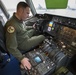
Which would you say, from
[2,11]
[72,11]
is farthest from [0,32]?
[2,11]

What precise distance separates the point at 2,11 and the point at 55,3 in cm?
216

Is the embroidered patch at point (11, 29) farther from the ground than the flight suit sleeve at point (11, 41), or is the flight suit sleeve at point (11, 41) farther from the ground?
the embroidered patch at point (11, 29)

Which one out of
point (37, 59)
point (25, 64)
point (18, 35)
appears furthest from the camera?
point (18, 35)

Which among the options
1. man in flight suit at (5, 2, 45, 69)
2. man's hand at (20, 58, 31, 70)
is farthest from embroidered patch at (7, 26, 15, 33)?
man's hand at (20, 58, 31, 70)

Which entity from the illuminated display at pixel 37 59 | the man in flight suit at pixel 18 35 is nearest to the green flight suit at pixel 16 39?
the man in flight suit at pixel 18 35

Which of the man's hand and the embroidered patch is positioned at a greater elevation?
the embroidered patch

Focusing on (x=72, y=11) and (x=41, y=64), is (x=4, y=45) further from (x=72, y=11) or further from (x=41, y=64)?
(x=72, y=11)

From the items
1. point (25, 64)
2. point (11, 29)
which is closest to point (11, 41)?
point (11, 29)

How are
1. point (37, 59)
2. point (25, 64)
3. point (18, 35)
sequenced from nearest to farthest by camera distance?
point (25, 64) < point (37, 59) < point (18, 35)

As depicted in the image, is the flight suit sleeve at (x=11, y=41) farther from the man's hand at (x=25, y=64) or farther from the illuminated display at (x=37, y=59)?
the illuminated display at (x=37, y=59)

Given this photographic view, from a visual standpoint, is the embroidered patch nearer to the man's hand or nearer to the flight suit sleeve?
the flight suit sleeve

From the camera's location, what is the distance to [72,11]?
1.91 metres

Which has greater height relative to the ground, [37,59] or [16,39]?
[16,39]

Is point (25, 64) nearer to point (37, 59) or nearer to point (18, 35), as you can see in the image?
point (37, 59)
